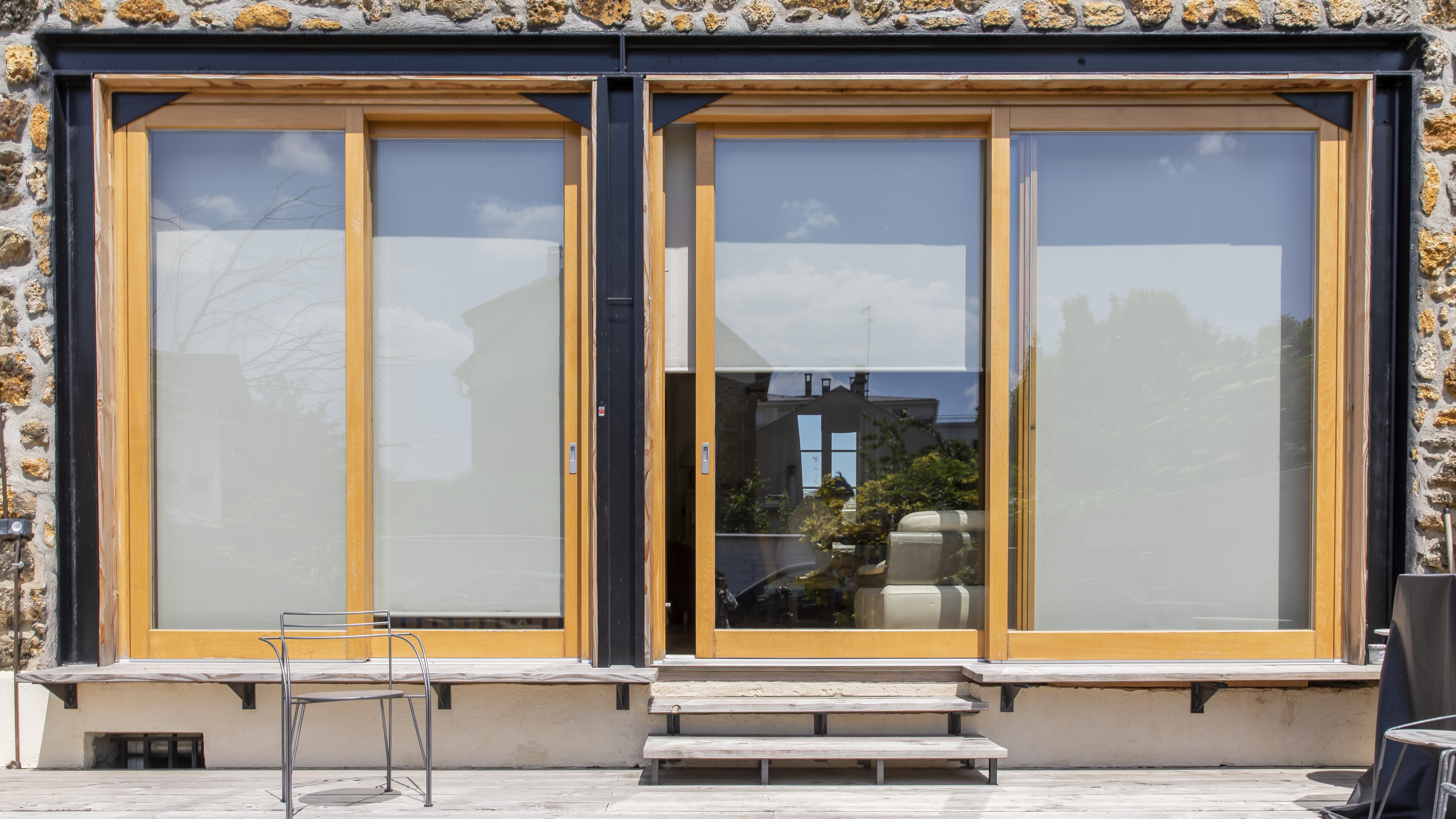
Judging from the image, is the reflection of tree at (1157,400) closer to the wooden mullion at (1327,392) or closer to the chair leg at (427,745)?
the wooden mullion at (1327,392)

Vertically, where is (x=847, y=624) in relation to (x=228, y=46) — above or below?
below

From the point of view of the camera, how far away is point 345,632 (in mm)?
3930

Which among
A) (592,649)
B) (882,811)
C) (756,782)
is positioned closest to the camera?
(882,811)

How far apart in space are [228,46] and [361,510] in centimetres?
203

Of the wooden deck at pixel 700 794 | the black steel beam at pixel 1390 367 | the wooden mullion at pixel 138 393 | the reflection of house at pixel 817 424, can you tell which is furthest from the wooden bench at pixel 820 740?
the wooden mullion at pixel 138 393

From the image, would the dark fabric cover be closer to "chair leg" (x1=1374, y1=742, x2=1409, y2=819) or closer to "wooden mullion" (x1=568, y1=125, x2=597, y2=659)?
"chair leg" (x1=1374, y1=742, x2=1409, y2=819)

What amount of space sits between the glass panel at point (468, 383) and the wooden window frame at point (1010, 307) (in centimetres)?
50

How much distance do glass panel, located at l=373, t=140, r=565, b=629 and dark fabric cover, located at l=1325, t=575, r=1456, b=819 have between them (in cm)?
315

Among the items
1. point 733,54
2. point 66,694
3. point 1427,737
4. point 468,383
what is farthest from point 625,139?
point 1427,737

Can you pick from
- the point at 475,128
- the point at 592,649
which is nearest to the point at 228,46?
the point at 475,128

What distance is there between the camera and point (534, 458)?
401cm

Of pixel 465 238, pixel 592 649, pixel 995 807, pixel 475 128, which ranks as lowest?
pixel 995 807

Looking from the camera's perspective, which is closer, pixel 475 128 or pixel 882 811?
pixel 882 811

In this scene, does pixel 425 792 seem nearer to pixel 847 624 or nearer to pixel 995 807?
pixel 847 624
